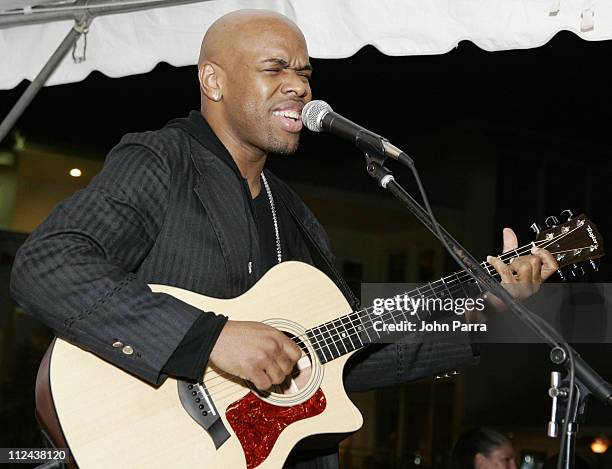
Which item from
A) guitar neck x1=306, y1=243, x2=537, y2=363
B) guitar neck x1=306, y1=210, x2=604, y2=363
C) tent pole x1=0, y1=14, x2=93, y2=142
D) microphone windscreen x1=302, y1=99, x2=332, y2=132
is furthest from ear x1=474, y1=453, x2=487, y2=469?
microphone windscreen x1=302, y1=99, x2=332, y2=132

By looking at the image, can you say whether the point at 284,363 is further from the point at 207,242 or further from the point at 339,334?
the point at 207,242

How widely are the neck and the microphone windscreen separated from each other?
466 mm

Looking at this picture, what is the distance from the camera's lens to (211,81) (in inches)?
113

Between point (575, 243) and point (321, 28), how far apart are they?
1183 millimetres

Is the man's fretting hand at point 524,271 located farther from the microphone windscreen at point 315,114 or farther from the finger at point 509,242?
the microphone windscreen at point 315,114

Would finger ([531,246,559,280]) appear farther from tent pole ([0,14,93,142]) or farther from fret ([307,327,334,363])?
tent pole ([0,14,93,142])

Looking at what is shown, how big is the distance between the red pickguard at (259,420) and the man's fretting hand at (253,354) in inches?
4.1

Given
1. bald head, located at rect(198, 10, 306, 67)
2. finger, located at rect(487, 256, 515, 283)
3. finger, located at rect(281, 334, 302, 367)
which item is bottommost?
finger, located at rect(281, 334, 302, 367)

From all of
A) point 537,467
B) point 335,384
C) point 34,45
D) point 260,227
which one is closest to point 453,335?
point 335,384

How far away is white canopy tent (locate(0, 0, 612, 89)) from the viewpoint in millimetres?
2910

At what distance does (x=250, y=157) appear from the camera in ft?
9.30

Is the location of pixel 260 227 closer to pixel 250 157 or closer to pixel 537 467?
pixel 250 157

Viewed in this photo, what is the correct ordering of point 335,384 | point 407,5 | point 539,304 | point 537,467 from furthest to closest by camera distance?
point 537,467, point 539,304, point 407,5, point 335,384

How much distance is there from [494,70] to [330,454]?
2.97m
